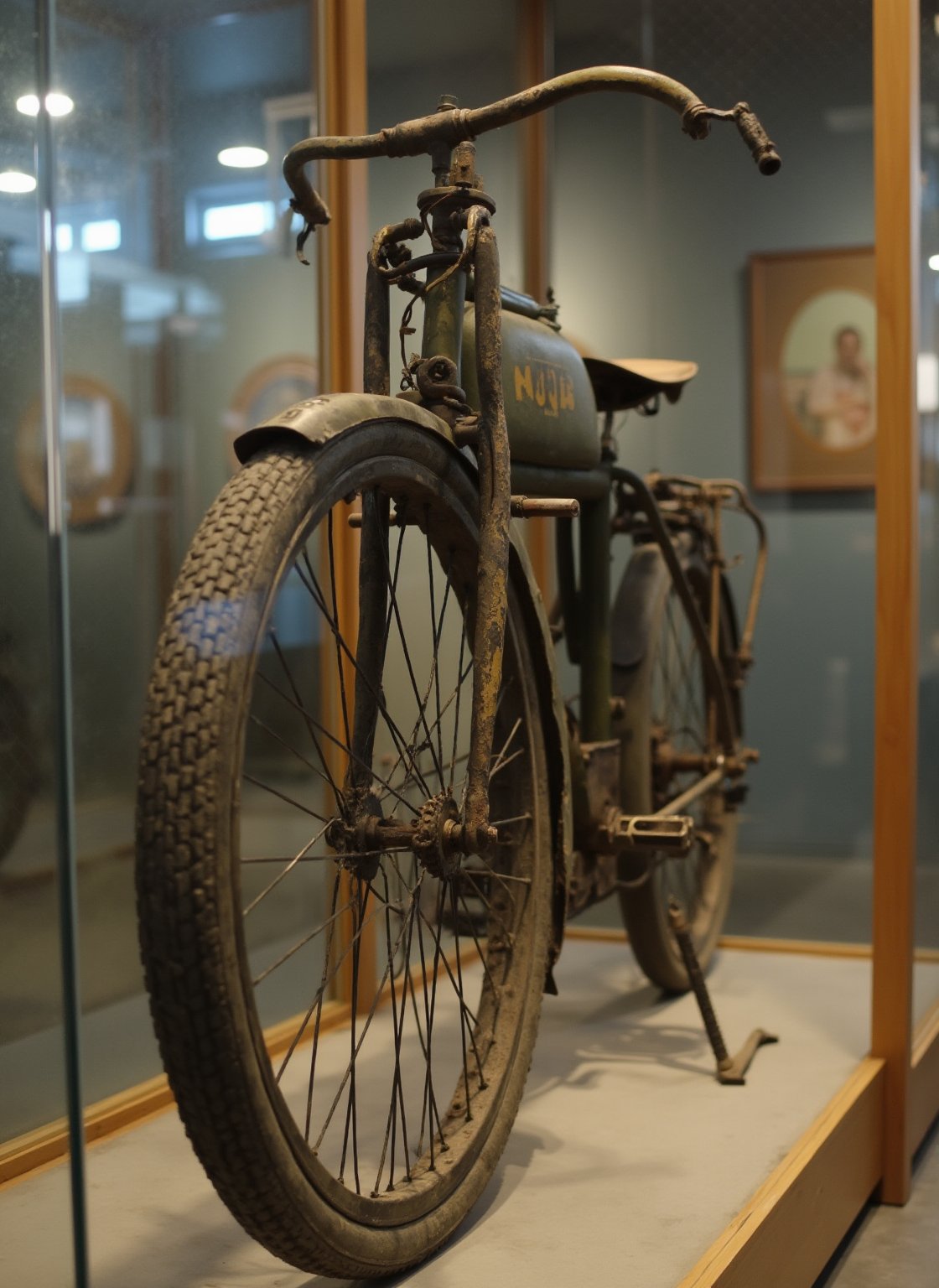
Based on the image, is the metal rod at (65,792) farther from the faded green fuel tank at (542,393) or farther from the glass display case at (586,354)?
the faded green fuel tank at (542,393)

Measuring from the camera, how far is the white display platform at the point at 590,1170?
1.63 meters

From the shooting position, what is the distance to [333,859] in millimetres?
1558

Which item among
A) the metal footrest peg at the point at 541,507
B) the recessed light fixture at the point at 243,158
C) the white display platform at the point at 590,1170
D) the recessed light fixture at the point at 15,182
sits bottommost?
the white display platform at the point at 590,1170

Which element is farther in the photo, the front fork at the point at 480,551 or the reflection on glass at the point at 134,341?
the reflection on glass at the point at 134,341

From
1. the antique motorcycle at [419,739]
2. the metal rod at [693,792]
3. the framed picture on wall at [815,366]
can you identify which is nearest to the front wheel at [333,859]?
the antique motorcycle at [419,739]

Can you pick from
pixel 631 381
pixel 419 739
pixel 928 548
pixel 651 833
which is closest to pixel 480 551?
pixel 651 833

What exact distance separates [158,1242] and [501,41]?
2.47 m

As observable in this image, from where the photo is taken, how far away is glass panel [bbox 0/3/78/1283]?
3.49 feet

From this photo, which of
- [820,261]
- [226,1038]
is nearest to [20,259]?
[226,1038]

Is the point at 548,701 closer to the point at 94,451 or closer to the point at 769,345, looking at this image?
the point at 94,451

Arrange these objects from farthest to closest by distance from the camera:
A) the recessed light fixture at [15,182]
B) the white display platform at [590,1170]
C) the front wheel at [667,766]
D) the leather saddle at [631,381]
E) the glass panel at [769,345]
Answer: the glass panel at [769,345] < the front wheel at [667,766] < the leather saddle at [631,381] < the white display platform at [590,1170] < the recessed light fixture at [15,182]

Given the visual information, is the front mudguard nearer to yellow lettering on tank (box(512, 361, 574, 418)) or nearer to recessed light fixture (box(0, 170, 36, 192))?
yellow lettering on tank (box(512, 361, 574, 418))

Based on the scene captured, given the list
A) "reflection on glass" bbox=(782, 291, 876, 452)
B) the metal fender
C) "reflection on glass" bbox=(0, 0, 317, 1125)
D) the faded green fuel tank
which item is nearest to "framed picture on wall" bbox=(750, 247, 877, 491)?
"reflection on glass" bbox=(782, 291, 876, 452)

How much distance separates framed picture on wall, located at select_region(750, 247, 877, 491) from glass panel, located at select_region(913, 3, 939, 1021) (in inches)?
23.6
